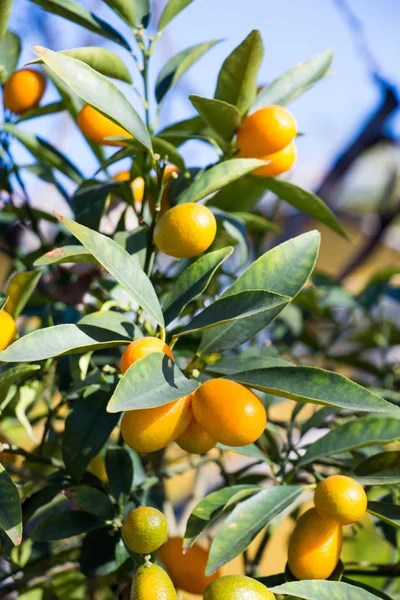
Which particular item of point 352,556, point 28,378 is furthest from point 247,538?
point 352,556

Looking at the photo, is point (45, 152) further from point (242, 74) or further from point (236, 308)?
point (236, 308)

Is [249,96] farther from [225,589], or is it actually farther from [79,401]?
[225,589]

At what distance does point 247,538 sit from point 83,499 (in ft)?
0.54

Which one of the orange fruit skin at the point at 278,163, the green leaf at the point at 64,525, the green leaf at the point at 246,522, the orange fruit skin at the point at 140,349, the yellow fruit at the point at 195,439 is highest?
the orange fruit skin at the point at 278,163

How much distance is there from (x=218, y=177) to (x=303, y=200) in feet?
0.52

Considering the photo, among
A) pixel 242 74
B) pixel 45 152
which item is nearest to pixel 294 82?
pixel 242 74

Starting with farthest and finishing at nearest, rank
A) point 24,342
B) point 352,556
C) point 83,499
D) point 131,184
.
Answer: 1. point 352,556
2. point 131,184
3. point 83,499
4. point 24,342

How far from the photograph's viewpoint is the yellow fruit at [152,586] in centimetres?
48

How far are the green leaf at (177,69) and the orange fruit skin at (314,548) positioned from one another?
0.49 metres

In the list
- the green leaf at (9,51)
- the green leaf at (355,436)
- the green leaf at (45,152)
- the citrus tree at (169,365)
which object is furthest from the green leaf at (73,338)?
the green leaf at (9,51)

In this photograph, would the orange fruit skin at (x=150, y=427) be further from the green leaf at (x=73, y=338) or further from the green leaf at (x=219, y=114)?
the green leaf at (x=219, y=114)

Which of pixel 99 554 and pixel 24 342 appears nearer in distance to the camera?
pixel 24 342

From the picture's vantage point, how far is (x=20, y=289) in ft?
2.02

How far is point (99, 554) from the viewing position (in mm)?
610
